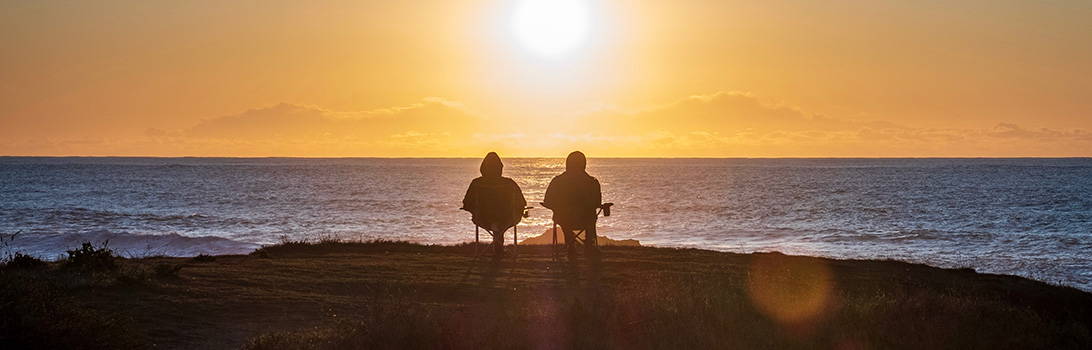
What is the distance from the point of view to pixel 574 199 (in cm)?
1391

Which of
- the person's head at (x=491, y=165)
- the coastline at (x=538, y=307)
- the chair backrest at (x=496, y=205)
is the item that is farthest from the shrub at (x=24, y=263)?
the person's head at (x=491, y=165)

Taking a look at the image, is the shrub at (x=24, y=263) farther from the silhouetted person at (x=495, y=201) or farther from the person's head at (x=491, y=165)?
the person's head at (x=491, y=165)

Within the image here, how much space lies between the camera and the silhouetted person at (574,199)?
13.9m

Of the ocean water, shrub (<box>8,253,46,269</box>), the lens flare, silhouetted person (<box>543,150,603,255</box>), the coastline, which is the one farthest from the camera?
the ocean water

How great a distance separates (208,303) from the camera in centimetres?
905

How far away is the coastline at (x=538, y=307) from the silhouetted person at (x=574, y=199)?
1221 millimetres

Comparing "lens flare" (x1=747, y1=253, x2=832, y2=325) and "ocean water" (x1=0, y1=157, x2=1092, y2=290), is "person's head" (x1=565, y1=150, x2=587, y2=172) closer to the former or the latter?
"lens flare" (x1=747, y1=253, x2=832, y2=325)

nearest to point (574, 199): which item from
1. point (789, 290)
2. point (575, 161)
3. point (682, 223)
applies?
point (575, 161)

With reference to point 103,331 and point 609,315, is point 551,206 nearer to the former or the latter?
point 609,315

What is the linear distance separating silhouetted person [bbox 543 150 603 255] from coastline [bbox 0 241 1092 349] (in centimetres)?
122

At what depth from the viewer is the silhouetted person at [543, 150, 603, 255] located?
13898 millimetres

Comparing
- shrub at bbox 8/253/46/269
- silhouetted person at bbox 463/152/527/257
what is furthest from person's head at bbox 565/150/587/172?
shrub at bbox 8/253/46/269

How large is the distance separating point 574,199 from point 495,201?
4.11 ft

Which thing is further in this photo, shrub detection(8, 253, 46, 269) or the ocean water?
the ocean water
